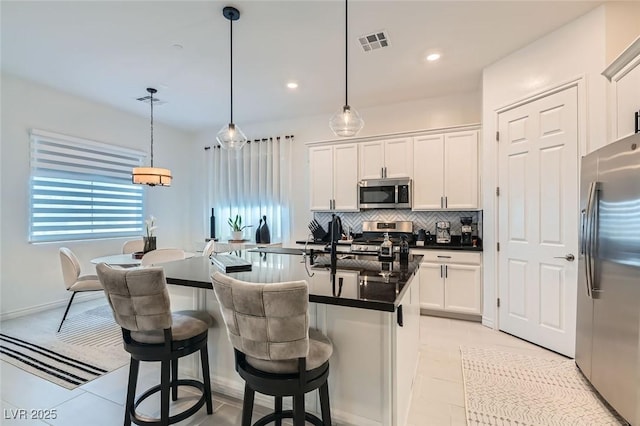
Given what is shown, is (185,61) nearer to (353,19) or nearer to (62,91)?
(353,19)

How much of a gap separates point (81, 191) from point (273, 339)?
15.3ft

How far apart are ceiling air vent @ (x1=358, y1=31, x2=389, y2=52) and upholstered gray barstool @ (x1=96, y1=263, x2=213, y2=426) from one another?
8.99 ft

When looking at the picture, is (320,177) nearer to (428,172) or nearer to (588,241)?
(428,172)

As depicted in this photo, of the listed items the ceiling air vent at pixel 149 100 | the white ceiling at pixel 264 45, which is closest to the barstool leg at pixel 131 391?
the white ceiling at pixel 264 45

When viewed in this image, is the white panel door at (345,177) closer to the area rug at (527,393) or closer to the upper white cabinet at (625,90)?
the area rug at (527,393)

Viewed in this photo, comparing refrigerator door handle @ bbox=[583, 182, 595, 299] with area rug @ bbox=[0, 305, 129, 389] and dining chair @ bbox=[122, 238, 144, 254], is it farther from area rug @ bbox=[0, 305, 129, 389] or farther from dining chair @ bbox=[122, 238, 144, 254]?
dining chair @ bbox=[122, 238, 144, 254]

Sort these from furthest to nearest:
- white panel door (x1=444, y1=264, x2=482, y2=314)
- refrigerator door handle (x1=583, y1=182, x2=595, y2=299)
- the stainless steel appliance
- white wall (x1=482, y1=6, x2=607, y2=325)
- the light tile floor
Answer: the stainless steel appliance < white panel door (x1=444, y1=264, x2=482, y2=314) < white wall (x1=482, y1=6, x2=607, y2=325) < refrigerator door handle (x1=583, y1=182, x2=595, y2=299) < the light tile floor

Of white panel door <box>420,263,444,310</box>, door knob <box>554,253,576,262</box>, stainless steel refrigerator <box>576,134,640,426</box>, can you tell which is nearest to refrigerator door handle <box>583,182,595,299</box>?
stainless steel refrigerator <box>576,134,640,426</box>

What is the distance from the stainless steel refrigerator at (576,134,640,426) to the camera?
5.82ft

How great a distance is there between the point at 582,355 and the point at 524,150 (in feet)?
6.39

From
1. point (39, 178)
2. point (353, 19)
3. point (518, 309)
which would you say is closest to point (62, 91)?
point (39, 178)

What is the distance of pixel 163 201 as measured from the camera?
5.67 m

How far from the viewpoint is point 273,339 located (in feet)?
4.21

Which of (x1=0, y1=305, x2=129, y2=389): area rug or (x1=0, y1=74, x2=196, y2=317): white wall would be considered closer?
(x1=0, y1=305, x2=129, y2=389): area rug
